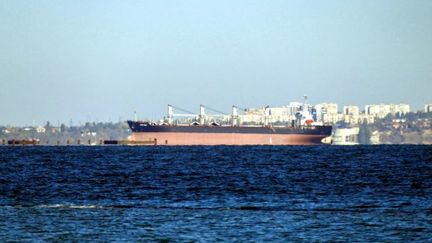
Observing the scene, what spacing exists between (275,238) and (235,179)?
3663 centimetres

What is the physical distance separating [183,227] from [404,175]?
42.0 m

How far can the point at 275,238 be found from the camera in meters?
36.3

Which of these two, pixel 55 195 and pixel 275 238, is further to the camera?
pixel 55 195

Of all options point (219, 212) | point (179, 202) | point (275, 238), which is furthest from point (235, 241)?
point (179, 202)

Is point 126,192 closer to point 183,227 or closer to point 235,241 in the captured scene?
point 183,227

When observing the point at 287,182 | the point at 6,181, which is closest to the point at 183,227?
the point at 287,182

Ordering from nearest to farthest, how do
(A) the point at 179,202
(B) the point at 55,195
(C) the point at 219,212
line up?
(C) the point at 219,212, (A) the point at 179,202, (B) the point at 55,195

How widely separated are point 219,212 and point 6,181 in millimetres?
31083

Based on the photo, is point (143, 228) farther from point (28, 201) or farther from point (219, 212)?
point (28, 201)

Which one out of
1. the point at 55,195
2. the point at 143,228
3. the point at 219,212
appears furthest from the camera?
the point at 55,195

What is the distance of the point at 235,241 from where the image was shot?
35469mm

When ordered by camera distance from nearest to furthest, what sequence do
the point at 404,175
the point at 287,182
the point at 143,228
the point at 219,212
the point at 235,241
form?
the point at 235,241 → the point at 143,228 → the point at 219,212 → the point at 287,182 → the point at 404,175

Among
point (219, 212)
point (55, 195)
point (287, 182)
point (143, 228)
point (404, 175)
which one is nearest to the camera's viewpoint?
point (143, 228)

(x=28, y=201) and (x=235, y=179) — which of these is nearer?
(x=28, y=201)
